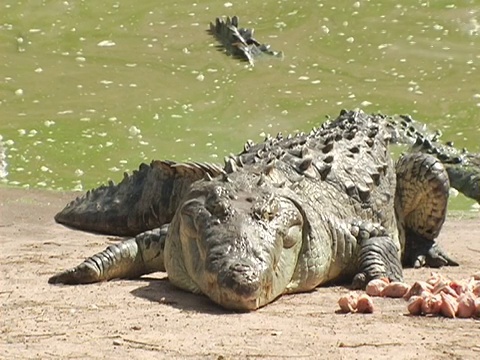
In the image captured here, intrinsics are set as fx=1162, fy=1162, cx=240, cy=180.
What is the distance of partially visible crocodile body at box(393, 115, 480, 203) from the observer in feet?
34.5

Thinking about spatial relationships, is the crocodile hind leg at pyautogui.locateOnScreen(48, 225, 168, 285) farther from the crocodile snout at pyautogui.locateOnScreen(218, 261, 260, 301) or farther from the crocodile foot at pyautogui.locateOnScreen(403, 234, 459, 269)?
the crocodile foot at pyautogui.locateOnScreen(403, 234, 459, 269)

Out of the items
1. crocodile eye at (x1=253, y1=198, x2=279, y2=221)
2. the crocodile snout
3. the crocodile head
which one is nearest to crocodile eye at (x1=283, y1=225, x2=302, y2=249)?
the crocodile head

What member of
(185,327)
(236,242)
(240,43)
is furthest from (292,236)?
(240,43)

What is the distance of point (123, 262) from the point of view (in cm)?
651

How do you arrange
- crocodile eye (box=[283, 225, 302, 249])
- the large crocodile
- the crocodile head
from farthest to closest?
crocodile eye (box=[283, 225, 302, 249]), the large crocodile, the crocodile head

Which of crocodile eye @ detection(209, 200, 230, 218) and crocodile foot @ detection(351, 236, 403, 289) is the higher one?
crocodile eye @ detection(209, 200, 230, 218)

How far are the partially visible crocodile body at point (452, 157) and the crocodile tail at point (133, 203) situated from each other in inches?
118

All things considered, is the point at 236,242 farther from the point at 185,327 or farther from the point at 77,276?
the point at 77,276

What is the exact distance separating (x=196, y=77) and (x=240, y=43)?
1030mm

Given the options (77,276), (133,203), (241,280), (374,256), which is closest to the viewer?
(241,280)

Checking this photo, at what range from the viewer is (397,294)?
555cm

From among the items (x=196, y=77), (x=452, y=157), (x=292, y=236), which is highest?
(x=196, y=77)

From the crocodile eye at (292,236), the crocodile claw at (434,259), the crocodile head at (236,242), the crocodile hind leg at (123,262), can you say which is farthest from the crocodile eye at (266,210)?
the crocodile claw at (434,259)

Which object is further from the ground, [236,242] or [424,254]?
[236,242]
